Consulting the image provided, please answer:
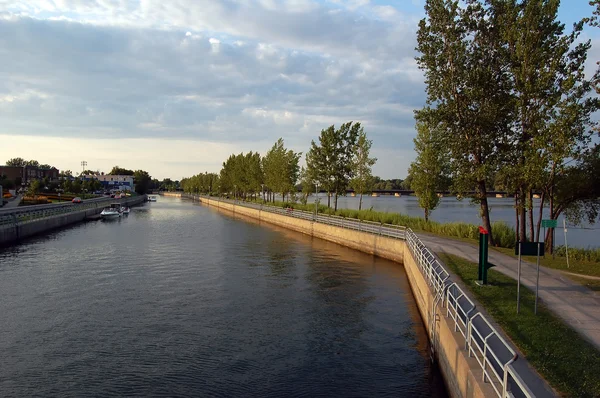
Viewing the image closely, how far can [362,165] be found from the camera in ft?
173

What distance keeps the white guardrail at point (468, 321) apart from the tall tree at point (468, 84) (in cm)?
598

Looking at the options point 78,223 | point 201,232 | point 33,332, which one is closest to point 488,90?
point 33,332

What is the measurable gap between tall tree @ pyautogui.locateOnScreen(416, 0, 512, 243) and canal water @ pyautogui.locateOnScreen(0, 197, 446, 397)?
814cm

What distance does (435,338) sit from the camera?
40.5 ft

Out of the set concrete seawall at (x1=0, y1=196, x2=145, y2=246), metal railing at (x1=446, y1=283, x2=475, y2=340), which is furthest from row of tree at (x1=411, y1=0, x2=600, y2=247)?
concrete seawall at (x1=0, y1=196, x2=145, y2=246)

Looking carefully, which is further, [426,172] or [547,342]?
[426,172]

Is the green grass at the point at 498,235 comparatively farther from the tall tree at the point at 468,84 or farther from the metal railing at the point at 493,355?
the metal railing at the point at 493,355

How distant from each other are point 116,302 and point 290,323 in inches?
296

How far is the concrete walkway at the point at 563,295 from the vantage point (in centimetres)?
1099

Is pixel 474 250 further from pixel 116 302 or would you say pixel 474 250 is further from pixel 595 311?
pixel 116 302

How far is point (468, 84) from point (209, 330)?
18.7 meters

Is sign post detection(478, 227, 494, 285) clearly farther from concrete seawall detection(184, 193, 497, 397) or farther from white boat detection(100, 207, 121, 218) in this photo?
white boat detection(100, 207, 121, 218)

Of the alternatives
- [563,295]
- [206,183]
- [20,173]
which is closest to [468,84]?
[563,295]

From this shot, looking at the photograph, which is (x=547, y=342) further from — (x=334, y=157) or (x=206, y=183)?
(x=206, y=183)
